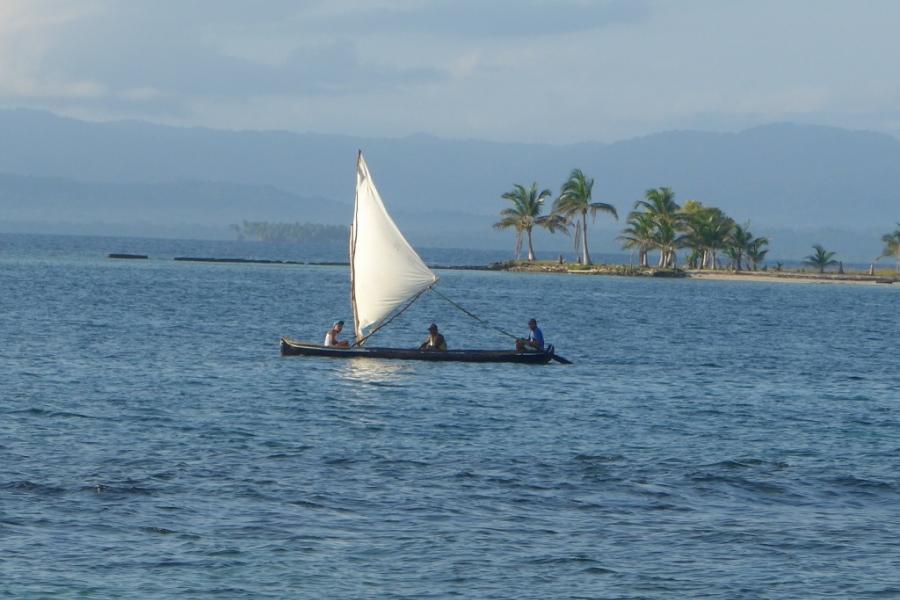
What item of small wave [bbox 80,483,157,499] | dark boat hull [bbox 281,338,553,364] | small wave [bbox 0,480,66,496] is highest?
dark boat hull [bbox 281,338,553,364]

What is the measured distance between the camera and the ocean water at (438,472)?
23.6m

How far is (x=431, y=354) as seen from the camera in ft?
180

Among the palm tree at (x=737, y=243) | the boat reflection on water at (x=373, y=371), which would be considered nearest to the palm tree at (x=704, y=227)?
the palm tree at (x=737, y=243)

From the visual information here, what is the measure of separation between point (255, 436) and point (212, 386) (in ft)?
36.7

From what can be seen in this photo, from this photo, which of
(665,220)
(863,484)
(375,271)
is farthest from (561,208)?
(863,484)

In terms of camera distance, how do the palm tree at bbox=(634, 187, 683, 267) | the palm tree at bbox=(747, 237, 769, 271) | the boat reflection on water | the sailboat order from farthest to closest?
the palm tree at bbox=(747, 237, 769, 271)
the palm tree at bbox=(634, 187, 683, 267)
the sailboat
the boat reflection on water

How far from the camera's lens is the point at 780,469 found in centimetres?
3331

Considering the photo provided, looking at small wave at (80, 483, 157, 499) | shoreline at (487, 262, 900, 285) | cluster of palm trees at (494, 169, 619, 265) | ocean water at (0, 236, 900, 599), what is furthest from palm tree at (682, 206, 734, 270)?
small wave at (80, 483, 157, 499)

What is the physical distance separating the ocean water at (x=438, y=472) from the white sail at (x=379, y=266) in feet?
9.48

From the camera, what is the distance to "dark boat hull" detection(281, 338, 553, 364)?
5484 cm

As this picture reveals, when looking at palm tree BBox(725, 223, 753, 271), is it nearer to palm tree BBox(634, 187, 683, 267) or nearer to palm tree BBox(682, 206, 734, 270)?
palm tree BBox(682, 206, 734, 270)

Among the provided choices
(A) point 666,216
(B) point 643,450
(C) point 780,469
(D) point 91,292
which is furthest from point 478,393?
(A) point 666,216

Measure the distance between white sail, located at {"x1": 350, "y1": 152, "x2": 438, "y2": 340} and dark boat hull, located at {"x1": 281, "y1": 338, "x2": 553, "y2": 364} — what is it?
4.35 feet

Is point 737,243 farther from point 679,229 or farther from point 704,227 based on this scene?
point 679,229
